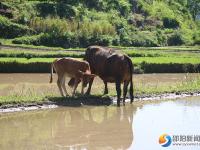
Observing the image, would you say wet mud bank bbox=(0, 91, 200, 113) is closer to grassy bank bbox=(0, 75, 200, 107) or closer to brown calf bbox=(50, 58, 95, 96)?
grassy bank bbox=(0, 75, 200, 107)

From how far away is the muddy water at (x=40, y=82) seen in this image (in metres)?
20.4

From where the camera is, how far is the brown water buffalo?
693 inches

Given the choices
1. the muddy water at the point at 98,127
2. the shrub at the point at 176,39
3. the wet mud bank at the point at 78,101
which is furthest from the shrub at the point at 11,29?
the muddy water at the point at 98,127

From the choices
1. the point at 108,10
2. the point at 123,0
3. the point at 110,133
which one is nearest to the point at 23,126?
the point at 110,133

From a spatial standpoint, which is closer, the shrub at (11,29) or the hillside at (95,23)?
the shrub at (11,29)

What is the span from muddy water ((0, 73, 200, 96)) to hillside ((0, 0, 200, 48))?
1654cm

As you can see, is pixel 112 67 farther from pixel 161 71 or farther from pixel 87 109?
pixel 161 71

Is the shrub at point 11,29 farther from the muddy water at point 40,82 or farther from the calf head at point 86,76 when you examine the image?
the calf head at point 86,76

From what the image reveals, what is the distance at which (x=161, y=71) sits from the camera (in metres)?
30.1

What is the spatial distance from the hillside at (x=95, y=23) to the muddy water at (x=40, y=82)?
16.5m

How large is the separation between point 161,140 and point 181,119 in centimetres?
320

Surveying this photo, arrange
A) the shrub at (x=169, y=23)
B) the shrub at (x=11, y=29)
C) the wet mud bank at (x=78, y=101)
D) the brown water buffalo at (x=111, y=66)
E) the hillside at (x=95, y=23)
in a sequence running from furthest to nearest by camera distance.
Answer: the shrub at (x=169, y=23)
the hillside at (x=95, y=23)
the shrub at (x=11, y=29)
the brown water buffalo at (x=111, y=66)
the wet mud bank at (x=78, y=101)

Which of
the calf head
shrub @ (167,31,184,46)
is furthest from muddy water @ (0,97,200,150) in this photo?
shrub @ (167,31,184,46)

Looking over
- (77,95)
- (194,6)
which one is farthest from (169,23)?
(77,95)
